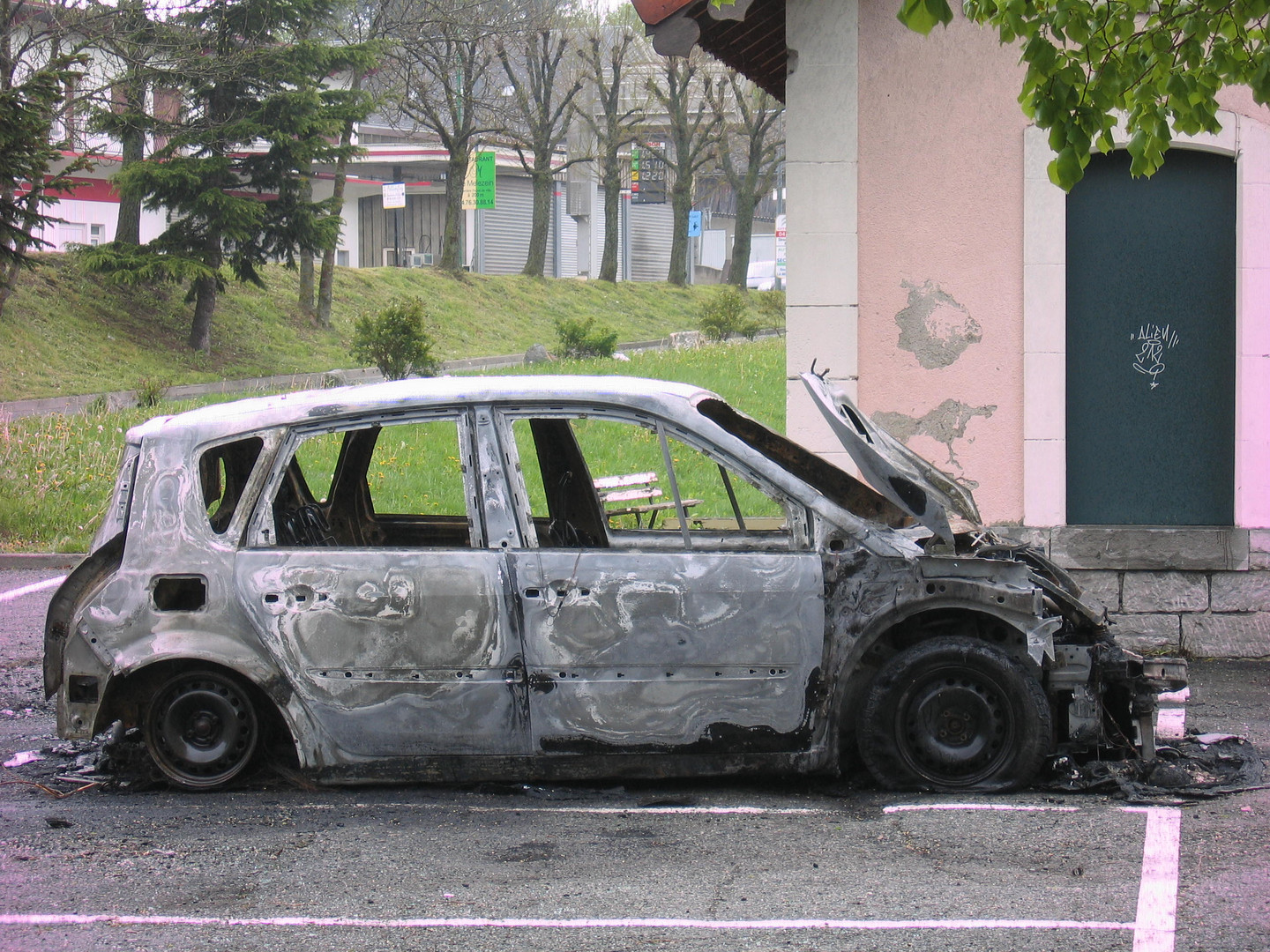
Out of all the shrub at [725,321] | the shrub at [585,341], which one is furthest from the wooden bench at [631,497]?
the shrub at [725,321]

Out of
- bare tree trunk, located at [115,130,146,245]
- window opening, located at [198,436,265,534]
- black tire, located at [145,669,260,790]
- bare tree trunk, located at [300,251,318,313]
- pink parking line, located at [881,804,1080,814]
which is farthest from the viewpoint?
bare tree trunk, located at [300,251,318,313]

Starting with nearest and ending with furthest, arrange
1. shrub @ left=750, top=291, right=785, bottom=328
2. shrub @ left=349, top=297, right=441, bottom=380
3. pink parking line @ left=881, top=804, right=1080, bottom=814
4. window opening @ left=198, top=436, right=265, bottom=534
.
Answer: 1. pink parking line @ left=881, top=804, right=1080, bottom=814
2. window opening @ left=198, top=436, right=265, bottom=534
3. shrub @ left=349, top=297, right=441, bottom=380
4. shrub @ left=750, top=291, right=785, bottom=328

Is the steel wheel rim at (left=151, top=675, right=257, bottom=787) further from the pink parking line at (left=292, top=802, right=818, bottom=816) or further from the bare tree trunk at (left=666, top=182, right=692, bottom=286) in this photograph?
the bare tree trunk at (left=666, top=182, right=692, bottom=286)

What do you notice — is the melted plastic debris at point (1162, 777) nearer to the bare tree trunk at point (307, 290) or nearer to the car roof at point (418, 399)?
the car roof at point (418, 399)

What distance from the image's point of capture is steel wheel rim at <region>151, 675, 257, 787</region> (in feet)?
18.0

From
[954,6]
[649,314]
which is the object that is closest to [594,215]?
[649,314]

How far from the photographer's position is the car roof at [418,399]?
218 inches

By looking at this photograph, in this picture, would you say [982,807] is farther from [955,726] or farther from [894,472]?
[894,472]

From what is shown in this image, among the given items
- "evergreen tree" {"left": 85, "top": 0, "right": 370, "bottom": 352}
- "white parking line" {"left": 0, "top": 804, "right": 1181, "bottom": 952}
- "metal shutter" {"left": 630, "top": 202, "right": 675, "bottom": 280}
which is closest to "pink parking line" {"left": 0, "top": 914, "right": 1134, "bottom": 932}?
"white parking line" {"left": 0, "top": 804, "right": 1181, "bottom": 952}

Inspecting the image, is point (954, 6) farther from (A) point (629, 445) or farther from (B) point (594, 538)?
(A) point (629, 445)

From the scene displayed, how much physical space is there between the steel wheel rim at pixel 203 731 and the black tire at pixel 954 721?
251cm

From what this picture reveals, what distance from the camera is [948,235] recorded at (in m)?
8.97

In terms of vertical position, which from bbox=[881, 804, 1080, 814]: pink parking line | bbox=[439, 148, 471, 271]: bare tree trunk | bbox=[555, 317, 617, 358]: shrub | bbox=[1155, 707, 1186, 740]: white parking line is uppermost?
bbox=[439, 148, 471, 271]: bare tree trunk

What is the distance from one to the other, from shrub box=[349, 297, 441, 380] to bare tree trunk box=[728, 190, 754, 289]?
103ft
